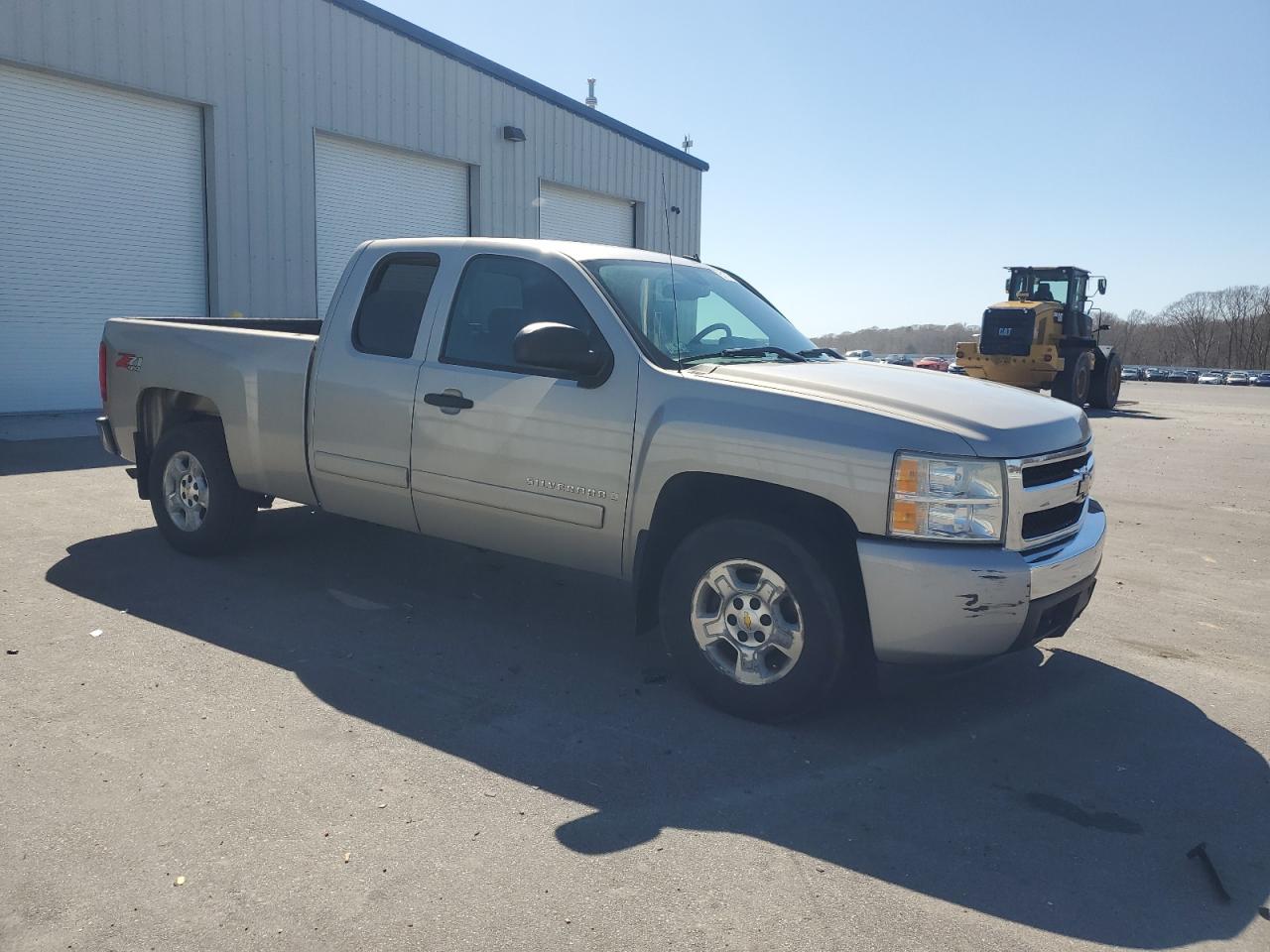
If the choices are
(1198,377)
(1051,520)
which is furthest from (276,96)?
(1198,377)

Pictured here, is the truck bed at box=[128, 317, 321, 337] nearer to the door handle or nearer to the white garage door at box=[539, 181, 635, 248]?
the door handle

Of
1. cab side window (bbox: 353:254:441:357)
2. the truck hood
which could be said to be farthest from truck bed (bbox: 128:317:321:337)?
the truck hood

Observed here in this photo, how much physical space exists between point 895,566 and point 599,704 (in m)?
1.40

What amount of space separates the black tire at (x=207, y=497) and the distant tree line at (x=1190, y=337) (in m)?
96.4

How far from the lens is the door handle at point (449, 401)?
510 centimetres

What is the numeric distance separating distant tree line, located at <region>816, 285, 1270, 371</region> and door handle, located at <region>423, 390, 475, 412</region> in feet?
319

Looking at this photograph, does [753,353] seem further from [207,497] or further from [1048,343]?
[1048,343]

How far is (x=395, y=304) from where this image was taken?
562cm

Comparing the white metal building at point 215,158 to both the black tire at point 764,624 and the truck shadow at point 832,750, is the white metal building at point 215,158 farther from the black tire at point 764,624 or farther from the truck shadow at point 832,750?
the black tire at point 764,624

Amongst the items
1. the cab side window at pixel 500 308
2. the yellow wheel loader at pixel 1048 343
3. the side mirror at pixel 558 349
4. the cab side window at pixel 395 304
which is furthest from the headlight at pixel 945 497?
the yellow wheel loader at pixel 1048 343

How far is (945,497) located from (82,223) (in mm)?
14266

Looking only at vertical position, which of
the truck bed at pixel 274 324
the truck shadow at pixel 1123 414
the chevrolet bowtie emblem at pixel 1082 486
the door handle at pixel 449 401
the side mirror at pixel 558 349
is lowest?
the truck shadow at pixel 1123 414

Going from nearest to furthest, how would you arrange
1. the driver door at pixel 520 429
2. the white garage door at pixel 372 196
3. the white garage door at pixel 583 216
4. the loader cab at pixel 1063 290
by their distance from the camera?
the driver door at pixel 520 429, the white garage door at pixel 372 196, the white garage door at pixel 583 216, the loader cab at pixel 1063 290

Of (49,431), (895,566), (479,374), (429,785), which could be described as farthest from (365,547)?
(49,431)
